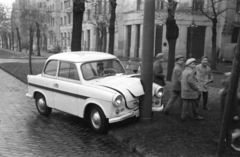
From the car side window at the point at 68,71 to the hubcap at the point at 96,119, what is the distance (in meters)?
1.00

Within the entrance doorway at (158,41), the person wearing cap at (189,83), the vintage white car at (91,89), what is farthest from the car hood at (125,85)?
the entrance doorway at (158,41)

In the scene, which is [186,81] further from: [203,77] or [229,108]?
[229,108]

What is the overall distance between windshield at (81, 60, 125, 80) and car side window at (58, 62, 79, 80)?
0.74ft

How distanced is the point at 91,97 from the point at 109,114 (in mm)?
604

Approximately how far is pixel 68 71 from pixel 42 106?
1571 millimetres

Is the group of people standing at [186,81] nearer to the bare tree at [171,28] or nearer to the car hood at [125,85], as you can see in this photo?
the car hood at [125,85]

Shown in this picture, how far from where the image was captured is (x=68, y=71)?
682 centimetres

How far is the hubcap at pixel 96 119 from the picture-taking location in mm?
6094

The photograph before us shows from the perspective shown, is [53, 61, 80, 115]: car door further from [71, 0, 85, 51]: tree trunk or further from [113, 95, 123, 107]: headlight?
[71, 0, 85, 51]: tree trunk

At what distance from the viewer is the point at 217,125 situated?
6312 mm

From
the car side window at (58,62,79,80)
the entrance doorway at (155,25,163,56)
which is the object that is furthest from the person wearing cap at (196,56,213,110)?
the entrance doorway at (155,25,163,56)

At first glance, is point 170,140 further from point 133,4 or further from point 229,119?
point 133,4

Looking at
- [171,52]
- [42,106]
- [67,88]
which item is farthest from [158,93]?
[171,52]

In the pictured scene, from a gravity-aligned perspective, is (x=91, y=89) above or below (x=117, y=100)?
above
